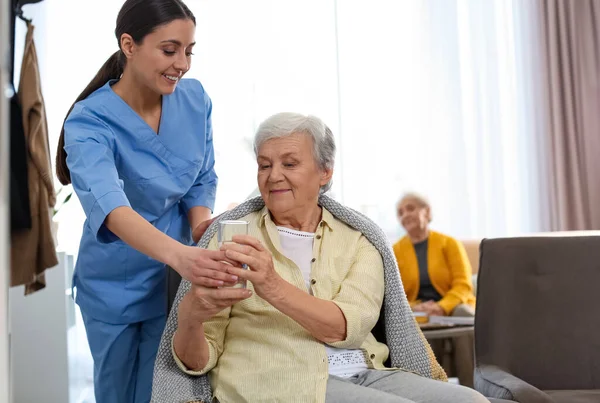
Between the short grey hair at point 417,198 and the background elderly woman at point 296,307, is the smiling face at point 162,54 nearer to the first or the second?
the background elderly woman at point 296,307

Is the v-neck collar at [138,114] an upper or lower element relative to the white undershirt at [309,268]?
upper

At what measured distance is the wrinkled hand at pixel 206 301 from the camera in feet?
5.17

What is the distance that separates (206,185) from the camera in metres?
2.09

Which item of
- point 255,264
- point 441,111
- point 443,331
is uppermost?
point 441,111

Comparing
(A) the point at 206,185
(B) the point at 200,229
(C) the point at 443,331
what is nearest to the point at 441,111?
(C) the point at 443,331

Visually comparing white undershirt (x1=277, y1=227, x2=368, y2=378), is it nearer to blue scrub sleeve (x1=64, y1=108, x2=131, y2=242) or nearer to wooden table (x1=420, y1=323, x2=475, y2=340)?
blue scrub sleeve (x1=64, y1=108, x2=131, y2=242)

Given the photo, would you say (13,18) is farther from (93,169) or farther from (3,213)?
(93,169)

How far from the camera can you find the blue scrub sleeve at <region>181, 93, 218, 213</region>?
2.06 m

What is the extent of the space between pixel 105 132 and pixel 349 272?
2.16 feet

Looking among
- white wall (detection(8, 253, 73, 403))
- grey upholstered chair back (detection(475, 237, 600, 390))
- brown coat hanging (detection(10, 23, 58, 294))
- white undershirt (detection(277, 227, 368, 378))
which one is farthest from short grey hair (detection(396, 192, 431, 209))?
brown coat hanging (detection(10, 23, 58, 294))

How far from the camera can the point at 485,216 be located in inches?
210

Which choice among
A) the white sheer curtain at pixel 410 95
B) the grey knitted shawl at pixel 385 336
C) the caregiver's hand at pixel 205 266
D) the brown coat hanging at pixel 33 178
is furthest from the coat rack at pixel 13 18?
the white sheer curtain at pixel 410 95

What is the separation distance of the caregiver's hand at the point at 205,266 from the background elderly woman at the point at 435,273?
252 centimetres

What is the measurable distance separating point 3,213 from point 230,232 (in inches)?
23.6
